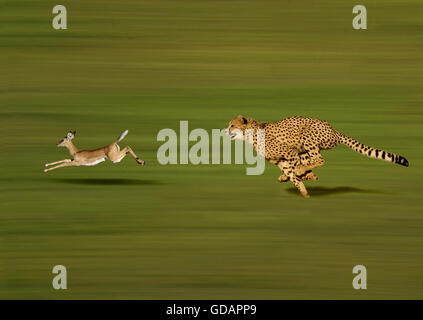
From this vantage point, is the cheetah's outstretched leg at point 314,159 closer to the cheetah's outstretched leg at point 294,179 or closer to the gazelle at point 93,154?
the cheetah's outstretched leg at point 294,179

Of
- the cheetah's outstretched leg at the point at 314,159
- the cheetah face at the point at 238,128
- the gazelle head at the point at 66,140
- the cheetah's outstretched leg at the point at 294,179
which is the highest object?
the cheetah face at the point at 238,128

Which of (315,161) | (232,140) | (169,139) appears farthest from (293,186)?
(169,139)

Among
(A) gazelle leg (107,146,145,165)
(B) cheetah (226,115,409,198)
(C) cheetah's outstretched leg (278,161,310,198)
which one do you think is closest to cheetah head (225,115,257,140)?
(B) cheetah (226,115,409,198)

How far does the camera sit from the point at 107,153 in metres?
4.74

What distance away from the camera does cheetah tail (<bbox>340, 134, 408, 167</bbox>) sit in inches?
186

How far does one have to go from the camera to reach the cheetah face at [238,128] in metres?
4.76

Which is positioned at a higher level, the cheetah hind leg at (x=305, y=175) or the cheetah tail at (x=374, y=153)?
the cheetah tail at (x=374, y=153)

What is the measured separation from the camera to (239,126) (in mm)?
4762

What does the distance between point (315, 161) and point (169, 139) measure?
1.07 m

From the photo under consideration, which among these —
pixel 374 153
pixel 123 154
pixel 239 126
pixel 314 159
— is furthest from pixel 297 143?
pixel 123 154


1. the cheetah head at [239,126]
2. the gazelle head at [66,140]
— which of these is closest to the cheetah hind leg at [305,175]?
the cheetah head at [239,126]

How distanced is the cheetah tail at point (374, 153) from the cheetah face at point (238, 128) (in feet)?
2.36

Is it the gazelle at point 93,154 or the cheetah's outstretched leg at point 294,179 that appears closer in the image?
the cheetah's outstretched leg at point 294,179

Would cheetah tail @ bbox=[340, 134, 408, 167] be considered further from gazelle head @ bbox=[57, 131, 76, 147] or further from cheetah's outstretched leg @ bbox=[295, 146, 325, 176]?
gazelle head @ bbox=[57, 131, 76, 147]
